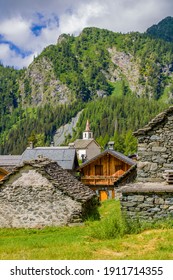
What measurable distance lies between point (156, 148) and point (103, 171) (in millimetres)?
41251

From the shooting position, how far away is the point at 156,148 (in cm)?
1928

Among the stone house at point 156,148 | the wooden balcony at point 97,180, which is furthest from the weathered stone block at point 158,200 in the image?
the wooden balcony at point 97,180

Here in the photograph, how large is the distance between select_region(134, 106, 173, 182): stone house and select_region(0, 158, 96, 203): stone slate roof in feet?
15.5

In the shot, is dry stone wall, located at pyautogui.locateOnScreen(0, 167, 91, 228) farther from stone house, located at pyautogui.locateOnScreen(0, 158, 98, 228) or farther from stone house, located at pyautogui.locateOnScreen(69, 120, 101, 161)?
stone house, located at pyautogui.locateOnScreen(69, 120, 101, 161)

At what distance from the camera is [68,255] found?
35.3 feet

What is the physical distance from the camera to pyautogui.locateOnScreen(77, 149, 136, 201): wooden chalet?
195 feet

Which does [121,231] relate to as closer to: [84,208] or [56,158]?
[84,208]

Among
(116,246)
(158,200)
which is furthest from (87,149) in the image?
(116,246)

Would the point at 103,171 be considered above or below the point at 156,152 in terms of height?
above

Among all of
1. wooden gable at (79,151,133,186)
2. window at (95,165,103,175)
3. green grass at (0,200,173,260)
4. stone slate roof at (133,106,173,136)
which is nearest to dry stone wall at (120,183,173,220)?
green grass at (0,200,173,260)

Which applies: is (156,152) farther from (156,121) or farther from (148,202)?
(148,202)

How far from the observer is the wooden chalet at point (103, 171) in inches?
2343

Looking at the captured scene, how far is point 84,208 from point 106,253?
11735 millimetres

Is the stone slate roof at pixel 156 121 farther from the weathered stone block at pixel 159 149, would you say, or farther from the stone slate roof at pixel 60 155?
the stone slate roof at pixel 60 155
